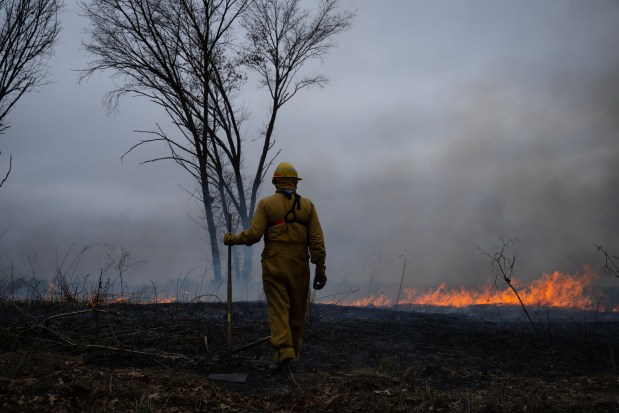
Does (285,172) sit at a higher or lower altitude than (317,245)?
higher

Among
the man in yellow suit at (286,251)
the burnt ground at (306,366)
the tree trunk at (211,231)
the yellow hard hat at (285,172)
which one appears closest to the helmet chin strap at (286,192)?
the man in yellow suit at (286,251)

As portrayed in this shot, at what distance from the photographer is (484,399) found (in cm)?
468

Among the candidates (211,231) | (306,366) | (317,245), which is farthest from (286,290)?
(211,231)

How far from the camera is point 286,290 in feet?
19.3

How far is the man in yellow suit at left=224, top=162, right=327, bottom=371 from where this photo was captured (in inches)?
225

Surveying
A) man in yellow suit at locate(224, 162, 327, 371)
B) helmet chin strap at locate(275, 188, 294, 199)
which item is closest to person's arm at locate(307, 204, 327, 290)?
man in yellow suit at locate(224, 162, 327, 371)

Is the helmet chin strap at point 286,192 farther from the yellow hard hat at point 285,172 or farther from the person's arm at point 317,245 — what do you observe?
the person's arm at point 317,245

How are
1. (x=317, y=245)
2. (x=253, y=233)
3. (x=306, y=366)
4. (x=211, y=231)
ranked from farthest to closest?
(x=211, y=231), (x=306, y=366), (x=317, y=245), (x=253, y=233)

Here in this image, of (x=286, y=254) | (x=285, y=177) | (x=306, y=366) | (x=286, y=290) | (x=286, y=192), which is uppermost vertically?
(x=285, y=177)

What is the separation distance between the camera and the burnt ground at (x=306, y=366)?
4.40m

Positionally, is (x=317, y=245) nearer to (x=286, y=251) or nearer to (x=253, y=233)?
(x=286, y=251)

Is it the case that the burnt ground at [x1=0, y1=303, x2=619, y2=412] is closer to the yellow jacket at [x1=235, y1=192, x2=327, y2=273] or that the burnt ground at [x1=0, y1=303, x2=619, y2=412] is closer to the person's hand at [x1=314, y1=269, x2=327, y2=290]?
the person's hand at [x1=314, y1=269, x2=327, y2=290]

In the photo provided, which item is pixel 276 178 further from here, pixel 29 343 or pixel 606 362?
pixel 606 362

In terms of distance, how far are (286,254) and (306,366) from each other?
1.47 m
